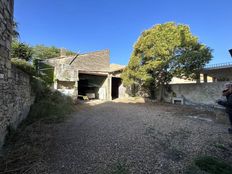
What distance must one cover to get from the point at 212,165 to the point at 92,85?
14.0m

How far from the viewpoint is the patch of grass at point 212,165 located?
2804 millimetres

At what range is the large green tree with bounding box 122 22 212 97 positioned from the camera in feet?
34.4

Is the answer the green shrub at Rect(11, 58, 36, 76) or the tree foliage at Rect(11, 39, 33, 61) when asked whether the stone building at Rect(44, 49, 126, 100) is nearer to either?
the tree foliage at Rect(11, 39, 33, 61)

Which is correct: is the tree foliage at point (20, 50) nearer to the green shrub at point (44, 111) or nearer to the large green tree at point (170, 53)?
the green shrub at point (44, 111)

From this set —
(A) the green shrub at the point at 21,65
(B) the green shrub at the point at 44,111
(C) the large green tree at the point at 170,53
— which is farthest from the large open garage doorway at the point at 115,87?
(A) the green shrub at the point at 21,65

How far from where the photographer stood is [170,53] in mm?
11047

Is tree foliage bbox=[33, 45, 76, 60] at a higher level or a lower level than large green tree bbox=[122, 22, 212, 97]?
higher

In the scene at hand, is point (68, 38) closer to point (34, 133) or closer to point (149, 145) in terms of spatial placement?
point (34, 133)

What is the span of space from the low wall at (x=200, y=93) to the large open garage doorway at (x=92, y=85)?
6777mm

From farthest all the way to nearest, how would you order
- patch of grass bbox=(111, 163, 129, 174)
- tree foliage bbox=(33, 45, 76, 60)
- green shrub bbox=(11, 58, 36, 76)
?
tree foliage bbox=(33, 45, 76, 60) → green shrub bbox=(11, 58, 36, 76) → patch of grass bbox=(111, 163, 129, 174)

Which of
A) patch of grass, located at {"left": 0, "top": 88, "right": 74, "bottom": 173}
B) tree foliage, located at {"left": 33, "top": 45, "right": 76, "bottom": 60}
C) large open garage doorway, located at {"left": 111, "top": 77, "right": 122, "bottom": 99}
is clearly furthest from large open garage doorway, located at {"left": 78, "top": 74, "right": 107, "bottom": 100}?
tree foliage, located at {"left": 33, "top": 45, "right": 76, "bottom": 60}

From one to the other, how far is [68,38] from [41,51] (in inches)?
441

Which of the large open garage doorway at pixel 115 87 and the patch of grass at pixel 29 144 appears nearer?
the patch of grass at pixel 29 144

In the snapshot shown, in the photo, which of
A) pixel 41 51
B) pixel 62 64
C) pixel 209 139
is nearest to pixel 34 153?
pixel 209 139
